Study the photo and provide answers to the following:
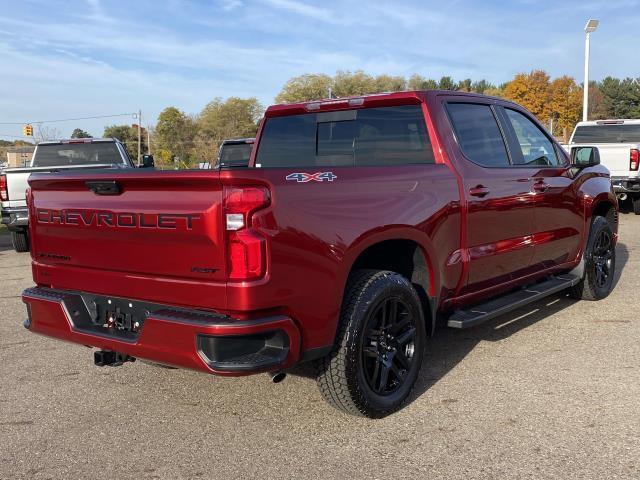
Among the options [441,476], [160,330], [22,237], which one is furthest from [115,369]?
[22,237]

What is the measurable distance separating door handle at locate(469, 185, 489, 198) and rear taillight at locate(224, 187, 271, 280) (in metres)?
1.89

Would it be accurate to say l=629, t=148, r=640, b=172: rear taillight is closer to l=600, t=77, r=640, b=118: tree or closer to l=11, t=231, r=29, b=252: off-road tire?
l=11, t=231, r=29, b=252: off-road tire

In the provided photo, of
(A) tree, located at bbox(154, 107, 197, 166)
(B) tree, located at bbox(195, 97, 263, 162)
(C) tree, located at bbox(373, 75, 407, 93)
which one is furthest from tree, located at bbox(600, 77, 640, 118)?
(A) tree, located at bbox(154, 107, 197, 166)

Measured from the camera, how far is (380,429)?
11.7 ft

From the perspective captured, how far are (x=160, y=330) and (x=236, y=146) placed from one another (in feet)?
37.1

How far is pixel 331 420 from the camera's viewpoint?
371 centimetres

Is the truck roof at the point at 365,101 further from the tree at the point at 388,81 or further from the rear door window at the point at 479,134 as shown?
the tree at the point at 388,81

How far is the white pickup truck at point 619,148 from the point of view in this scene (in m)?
13.5

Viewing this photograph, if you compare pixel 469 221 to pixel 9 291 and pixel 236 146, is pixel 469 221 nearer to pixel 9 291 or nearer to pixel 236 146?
pixel 9 291

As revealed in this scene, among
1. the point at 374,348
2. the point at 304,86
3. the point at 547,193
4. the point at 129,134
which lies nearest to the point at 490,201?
the point at 547,193

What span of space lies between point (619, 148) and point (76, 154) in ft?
37.2

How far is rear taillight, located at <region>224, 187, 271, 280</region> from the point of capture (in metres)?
2.92

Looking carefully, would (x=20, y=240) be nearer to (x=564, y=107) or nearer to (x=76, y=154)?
(x=76, y=154)

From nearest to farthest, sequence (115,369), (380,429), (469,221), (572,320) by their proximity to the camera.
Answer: (380,429), (469,221), (115,369), (572,320)
